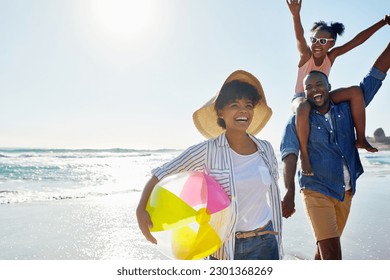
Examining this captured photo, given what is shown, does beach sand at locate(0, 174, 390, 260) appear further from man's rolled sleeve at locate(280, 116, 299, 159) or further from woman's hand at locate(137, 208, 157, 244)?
woman's hand at locate(137, 208, 157, 244)

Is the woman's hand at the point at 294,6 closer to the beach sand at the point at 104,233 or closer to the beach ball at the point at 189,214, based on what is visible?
the beach ball at the point at 189,214

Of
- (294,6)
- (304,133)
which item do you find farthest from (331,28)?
(304,133)

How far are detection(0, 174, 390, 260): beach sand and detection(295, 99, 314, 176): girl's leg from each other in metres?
1.81

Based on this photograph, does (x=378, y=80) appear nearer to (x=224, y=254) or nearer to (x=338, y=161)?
(x=338, y=161)

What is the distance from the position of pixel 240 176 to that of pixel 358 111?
3.78 ft

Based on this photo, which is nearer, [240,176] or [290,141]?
[240,176]

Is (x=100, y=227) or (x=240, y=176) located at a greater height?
(x=240, y=176)

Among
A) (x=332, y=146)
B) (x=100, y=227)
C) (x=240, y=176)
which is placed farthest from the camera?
(x=100, y=227)

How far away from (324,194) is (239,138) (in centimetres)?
80

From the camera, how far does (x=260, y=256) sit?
2502 millimetres

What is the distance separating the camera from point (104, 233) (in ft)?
17.8

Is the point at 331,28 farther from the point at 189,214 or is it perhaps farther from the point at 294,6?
the point at 189,214

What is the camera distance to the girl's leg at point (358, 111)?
3047mm
